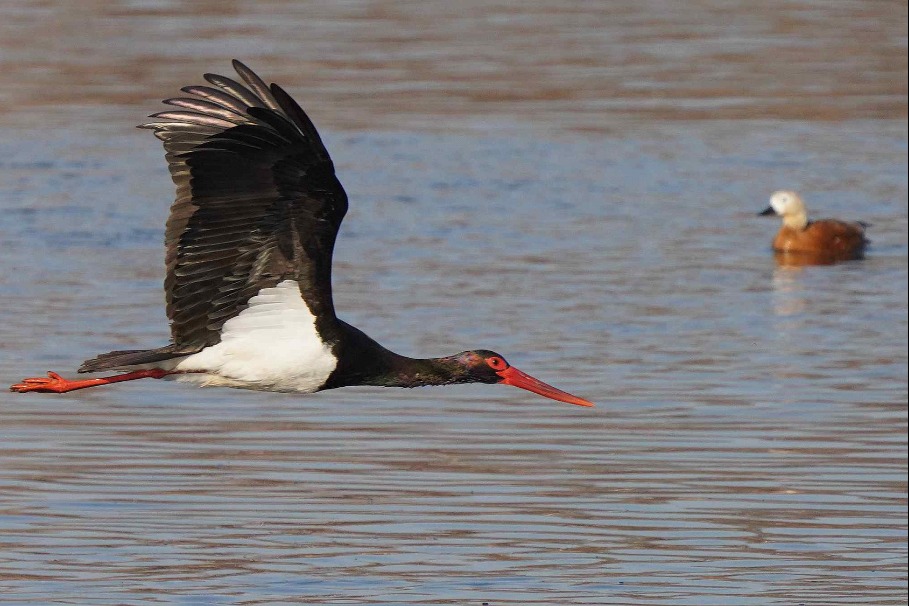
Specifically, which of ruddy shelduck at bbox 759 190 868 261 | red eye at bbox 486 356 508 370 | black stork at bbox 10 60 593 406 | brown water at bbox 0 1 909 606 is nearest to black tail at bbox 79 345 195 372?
black stork at bbox 10 60 593 406

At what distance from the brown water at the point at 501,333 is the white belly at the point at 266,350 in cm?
78

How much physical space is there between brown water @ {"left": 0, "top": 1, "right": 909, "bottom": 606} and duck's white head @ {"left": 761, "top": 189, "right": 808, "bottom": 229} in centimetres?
32

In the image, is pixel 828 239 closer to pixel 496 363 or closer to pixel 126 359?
pixel 496 363

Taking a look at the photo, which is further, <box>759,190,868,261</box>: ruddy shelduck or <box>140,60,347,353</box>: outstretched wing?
<box>759,190,868,261</box>: ruddy shelduck

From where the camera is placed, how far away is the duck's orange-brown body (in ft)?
48.6

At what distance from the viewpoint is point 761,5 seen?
26.6 m

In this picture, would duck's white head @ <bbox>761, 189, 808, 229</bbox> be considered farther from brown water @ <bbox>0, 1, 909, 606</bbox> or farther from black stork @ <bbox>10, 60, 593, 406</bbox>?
black stork @ <bbox>10, 60, 593, 406</bbox>

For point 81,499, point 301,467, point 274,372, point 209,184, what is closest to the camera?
point 209,184

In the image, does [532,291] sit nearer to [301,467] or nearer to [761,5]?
[301,467]

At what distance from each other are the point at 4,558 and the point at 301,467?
172 centimetres

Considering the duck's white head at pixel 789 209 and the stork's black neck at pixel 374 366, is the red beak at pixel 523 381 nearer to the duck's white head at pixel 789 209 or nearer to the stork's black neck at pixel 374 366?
the stork's black neck at pixel 374 366

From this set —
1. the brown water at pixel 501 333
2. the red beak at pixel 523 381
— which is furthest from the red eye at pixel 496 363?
the brown water at pixel 501 333

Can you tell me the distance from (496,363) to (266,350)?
1.13m

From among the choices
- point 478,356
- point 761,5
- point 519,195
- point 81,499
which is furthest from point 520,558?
point 761,5
